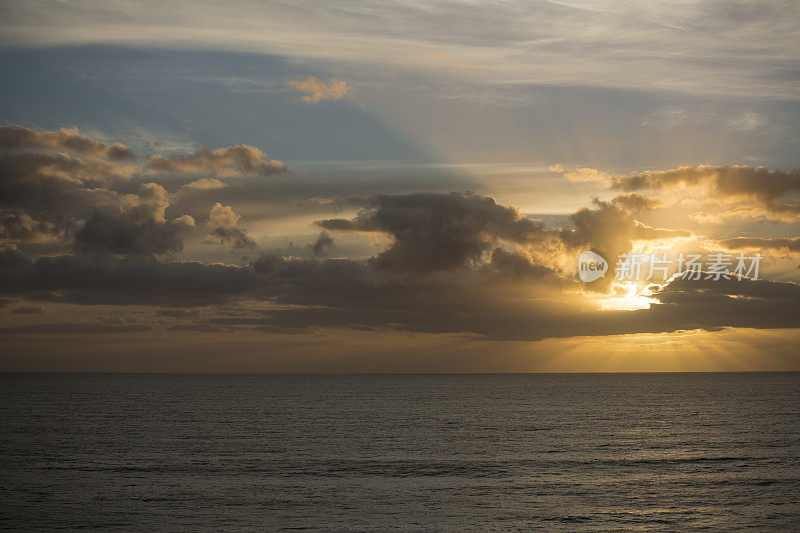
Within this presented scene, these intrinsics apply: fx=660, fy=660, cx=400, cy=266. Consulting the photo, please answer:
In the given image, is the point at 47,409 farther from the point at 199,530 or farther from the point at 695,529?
the point at 695,529

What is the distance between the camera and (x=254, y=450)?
80.3 meters

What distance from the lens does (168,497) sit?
5503 centimetres

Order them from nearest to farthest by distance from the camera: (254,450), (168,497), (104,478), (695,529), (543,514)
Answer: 1. (695,529)
2. (543,514)
3. (168,497)
4. (104,478)
5. (254,450)

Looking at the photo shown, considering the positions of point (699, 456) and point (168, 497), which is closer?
point (168, 497)

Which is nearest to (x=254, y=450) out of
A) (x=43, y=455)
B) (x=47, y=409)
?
(x=43, y=455)

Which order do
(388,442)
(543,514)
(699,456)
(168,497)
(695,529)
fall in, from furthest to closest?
Answer: (388,442)
(699,456)
(168,497)
(543,514)
(695,529)

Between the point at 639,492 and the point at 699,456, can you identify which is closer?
the point at 639,492

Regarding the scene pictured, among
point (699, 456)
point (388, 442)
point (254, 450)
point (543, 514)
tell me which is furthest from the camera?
point (388, 442)

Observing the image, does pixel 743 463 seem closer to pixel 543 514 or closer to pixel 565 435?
pixel 565 435

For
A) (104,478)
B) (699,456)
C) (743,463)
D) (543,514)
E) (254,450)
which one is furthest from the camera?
(254,450)

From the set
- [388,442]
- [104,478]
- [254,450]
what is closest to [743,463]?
[388,442]

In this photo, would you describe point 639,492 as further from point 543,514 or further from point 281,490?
point 281,490

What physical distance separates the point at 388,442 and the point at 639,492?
1555 inches

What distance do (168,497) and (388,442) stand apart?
126 feet
